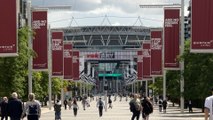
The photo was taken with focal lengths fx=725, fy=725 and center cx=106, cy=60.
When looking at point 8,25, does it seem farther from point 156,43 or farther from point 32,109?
point 156,43

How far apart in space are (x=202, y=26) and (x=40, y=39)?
24.8 meters

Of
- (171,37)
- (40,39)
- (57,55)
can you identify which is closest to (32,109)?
(40,39)

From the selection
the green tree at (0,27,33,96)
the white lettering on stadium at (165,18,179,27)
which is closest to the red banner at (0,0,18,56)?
the green tree at (0,27,33,96)

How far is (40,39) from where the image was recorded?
59.3m

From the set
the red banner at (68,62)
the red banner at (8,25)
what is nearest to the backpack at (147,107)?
the red banner at (8,25)

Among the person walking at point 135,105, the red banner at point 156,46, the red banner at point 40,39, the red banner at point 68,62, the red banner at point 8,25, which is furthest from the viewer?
the red banner at point 68,62

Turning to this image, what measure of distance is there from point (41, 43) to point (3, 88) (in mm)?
7837

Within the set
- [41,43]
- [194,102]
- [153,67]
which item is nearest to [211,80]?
[41,43]

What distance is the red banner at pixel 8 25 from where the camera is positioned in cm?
3659

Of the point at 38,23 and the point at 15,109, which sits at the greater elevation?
the point at 38,23

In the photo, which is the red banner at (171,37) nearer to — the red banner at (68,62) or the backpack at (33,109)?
the red banner at (68,62)

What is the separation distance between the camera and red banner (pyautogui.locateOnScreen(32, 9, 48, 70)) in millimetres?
57344

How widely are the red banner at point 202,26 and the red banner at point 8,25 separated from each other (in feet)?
29.8

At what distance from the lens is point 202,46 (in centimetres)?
3669
